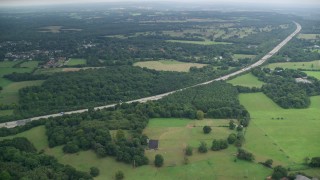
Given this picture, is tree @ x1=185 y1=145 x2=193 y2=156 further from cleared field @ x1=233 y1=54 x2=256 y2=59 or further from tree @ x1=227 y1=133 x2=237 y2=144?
cleared field @ x1=233 y1=54 x2=256 y2=59

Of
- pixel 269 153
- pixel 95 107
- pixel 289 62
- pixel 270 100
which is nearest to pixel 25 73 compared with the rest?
pixel 95 107

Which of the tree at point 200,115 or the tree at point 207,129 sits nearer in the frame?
the tree at point 207,129

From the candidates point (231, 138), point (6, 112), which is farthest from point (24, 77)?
point (231, 138)

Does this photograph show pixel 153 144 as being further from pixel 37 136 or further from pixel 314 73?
pixel 314 73

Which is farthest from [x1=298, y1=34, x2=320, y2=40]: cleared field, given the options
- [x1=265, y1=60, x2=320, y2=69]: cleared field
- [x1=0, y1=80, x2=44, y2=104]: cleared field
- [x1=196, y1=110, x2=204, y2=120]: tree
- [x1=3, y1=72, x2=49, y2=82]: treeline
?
[x1=0, y1=80, x2=44, y2=104]: cleared field

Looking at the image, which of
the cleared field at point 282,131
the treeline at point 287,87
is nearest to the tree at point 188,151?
the cleared field at point 282,131

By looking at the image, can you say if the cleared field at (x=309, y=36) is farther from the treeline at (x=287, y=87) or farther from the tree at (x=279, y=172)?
the tree at (x=279, y=172)
